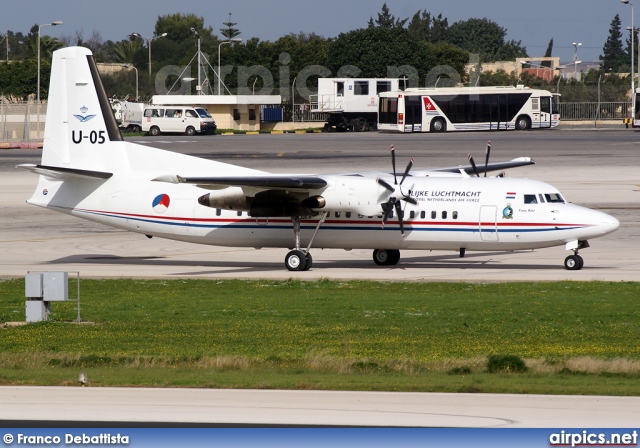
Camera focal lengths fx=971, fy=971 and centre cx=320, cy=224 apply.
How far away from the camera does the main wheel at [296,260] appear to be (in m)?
30.9

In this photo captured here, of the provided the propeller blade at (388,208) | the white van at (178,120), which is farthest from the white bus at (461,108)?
the propeller blade at (388,208)

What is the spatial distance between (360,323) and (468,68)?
15743 cm

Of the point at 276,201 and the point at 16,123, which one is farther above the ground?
the point at 16,123

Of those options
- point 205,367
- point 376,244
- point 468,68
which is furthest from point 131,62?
point 205,367

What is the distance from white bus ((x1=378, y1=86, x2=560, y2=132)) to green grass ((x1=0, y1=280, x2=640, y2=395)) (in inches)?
2593

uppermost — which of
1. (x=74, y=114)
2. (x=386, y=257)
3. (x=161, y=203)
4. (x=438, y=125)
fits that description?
(x=438, y=125)

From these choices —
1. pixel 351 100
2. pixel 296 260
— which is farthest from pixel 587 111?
pixel 296 260

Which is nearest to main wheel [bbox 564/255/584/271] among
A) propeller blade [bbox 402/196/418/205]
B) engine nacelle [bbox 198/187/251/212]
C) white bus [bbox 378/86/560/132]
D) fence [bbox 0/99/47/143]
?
propeller blade [bbox 402/196/418/205]

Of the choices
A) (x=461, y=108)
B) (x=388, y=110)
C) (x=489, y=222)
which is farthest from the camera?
(x=388, y=110)

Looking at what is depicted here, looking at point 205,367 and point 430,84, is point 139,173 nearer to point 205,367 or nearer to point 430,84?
point 205,367

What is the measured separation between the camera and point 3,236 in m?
40.0

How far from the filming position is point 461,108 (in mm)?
92938

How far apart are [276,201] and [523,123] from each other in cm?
6894

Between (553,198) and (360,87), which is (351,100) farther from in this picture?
(553,198)
